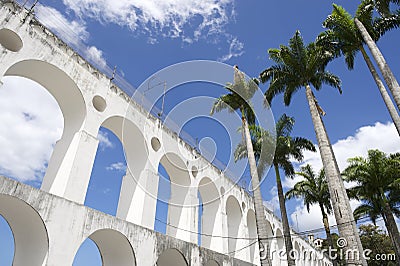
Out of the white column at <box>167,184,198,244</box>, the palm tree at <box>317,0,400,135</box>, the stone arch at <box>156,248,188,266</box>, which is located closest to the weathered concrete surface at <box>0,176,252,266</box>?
the stone arch at <box>156,248,188,266</box>

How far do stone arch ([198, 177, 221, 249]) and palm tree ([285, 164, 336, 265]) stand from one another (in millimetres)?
11981

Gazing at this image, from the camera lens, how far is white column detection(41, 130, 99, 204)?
35.9 ft

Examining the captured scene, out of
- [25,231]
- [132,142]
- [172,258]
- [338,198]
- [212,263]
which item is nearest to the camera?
[25,231]

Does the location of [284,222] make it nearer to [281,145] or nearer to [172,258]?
[281,145]

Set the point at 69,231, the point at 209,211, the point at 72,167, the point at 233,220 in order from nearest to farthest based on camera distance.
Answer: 1. the point at 69,231
2. the point at 72,167
3. the point at 209,211
4. the point at 233,220

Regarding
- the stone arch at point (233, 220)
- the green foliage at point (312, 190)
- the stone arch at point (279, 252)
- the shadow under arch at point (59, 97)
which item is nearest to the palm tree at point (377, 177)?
the green foliage at point (312, 190)

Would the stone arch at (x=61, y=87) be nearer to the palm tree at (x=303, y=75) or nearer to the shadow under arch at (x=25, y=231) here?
the shadow under arch at (x=25, y=231)

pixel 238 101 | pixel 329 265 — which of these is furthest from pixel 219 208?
pixel 329 265

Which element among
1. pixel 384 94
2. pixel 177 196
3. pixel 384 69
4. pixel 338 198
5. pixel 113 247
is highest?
pixel 384 69

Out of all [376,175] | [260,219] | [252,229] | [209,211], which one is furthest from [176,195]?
[376,175]

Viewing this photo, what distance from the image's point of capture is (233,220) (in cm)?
2258

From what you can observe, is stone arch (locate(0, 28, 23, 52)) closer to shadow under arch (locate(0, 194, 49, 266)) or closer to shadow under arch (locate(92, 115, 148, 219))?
shadow under arch (locate(92, 115, 148, 219))

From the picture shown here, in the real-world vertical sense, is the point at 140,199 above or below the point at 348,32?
below

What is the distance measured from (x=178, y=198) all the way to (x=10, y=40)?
12.0 metres
